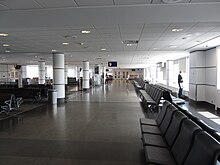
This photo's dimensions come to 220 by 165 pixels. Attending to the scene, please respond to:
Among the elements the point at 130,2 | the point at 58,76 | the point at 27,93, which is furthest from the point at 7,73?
the point at 130,2

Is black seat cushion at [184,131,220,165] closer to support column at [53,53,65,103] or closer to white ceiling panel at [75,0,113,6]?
white ceiling panel at [75,0,113,6]

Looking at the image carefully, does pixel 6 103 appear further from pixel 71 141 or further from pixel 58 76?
pixel 71 141

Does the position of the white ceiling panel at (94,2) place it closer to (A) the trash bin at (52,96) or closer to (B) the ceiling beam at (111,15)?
(B) the ceiling beam at (111,15)

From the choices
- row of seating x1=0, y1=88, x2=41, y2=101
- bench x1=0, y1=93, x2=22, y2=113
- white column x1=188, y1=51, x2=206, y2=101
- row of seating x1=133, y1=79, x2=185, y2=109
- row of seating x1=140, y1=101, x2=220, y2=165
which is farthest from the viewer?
row of seating x1=0, y1=88, x2=41, y2=101

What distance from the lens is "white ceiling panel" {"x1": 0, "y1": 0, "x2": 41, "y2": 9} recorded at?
428 centimetres

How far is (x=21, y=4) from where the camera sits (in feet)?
14.6

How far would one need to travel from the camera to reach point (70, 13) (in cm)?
484

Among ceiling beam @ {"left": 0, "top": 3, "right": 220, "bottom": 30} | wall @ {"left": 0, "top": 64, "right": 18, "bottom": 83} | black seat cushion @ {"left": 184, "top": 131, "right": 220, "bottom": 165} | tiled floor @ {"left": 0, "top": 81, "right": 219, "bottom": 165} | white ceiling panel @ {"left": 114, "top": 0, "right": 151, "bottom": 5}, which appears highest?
white ceiling panel @ {"left": 114, "top": 0, "right": 151, "bottom": 5}

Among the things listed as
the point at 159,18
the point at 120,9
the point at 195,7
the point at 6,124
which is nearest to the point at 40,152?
the point at 6,124

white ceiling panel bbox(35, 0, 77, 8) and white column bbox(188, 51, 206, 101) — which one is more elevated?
white ceiling panel bbox(35, 0, 77, 8)

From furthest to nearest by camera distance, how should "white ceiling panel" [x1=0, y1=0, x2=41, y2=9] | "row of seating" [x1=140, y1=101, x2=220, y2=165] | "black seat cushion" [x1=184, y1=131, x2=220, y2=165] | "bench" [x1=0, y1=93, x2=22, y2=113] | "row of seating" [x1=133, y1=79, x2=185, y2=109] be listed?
"bench" [x1=0, y1=93, x2=22, y2=113], "row of seating" [x1=133, y1=79, x2=185, y2=109], "white ceiling panel" [x1=0, y1=0, x2=41, y2=9], "row of seating" [x1=140, y1=101, x2=220, y2=165], "black seat cushion" [x1=184, y1=131, x2=220, y2=165]

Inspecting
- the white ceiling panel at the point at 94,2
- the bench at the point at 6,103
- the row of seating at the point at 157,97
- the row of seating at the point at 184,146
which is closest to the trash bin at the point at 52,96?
Result: the bench at the point at 6,103

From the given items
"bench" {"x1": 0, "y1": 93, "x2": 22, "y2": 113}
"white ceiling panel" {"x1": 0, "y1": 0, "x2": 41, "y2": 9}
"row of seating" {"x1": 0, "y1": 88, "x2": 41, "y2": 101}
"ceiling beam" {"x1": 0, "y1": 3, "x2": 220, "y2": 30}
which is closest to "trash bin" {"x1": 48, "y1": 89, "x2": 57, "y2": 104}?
"row of seating" {"x1": 0, "y1": 88, "x2": 41, "y2": 101}

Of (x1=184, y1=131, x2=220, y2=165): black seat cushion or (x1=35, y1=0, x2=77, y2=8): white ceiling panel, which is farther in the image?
(x1=35, y1=0, x2=77, y2=8): white ceiling panel
